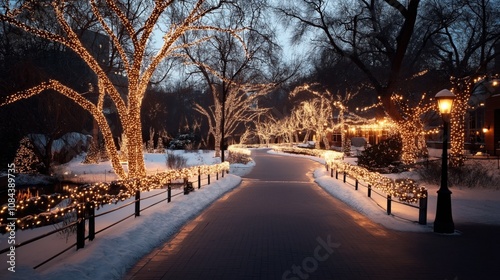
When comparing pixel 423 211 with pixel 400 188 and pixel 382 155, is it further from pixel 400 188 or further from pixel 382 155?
pixel 382 155

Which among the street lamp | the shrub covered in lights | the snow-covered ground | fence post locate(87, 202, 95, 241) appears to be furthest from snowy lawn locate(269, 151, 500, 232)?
the shrub covered in lights

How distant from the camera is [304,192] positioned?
1986cm

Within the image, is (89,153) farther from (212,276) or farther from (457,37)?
(212,276)

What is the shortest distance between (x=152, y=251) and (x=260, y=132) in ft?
243

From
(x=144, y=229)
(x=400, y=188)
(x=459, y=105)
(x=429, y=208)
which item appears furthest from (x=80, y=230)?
(x=459, y=105)

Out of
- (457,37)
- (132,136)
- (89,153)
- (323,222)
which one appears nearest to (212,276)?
(323,222)

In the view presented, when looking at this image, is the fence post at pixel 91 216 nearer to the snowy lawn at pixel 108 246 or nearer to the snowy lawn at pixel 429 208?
the snowy lawn at pixel 108 246

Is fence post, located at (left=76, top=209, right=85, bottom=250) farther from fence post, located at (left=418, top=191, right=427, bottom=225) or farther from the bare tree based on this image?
the bare tree

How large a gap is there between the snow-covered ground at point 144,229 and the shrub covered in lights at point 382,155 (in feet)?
30.9

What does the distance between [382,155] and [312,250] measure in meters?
22.6

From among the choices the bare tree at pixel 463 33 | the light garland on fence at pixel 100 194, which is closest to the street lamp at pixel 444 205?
the light garland on fence at pixel 100 194

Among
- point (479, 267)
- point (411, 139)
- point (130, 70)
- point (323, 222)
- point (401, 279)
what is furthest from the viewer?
point (411, 139)

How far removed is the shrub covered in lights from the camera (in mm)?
29828

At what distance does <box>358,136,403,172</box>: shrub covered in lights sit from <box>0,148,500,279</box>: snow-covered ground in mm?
9407
